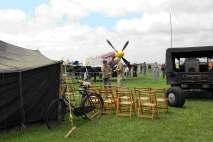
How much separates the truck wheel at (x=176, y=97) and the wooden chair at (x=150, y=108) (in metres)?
2.34

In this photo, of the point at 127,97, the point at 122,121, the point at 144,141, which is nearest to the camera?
the point at 144,141

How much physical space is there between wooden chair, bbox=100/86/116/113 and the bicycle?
A: 78 centimetres

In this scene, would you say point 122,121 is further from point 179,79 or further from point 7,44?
point 179,79

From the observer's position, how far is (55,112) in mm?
12531

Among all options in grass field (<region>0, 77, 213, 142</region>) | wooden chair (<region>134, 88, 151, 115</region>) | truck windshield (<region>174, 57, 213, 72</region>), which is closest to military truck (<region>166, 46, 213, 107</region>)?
truck windshield (<region>174, 57, 213, 72</region>)

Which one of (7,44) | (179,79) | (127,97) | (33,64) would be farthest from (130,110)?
(179,79)

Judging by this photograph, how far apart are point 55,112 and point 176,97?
17.4ft


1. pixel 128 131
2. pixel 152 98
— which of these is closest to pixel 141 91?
pixel 152 98

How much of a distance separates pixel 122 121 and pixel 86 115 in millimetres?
1038

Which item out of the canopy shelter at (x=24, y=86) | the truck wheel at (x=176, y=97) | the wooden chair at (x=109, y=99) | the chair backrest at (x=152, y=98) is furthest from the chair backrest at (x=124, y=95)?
the truck wheel at (x=176, y=97)

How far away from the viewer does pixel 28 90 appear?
12102 mm

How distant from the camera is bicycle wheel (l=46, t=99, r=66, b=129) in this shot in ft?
39.9

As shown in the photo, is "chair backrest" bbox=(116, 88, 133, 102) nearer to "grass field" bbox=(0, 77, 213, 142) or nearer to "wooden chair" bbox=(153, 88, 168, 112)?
"grass field" bbox=(0, 77, 213, 142)

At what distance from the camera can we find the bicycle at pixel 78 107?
12.4 m
